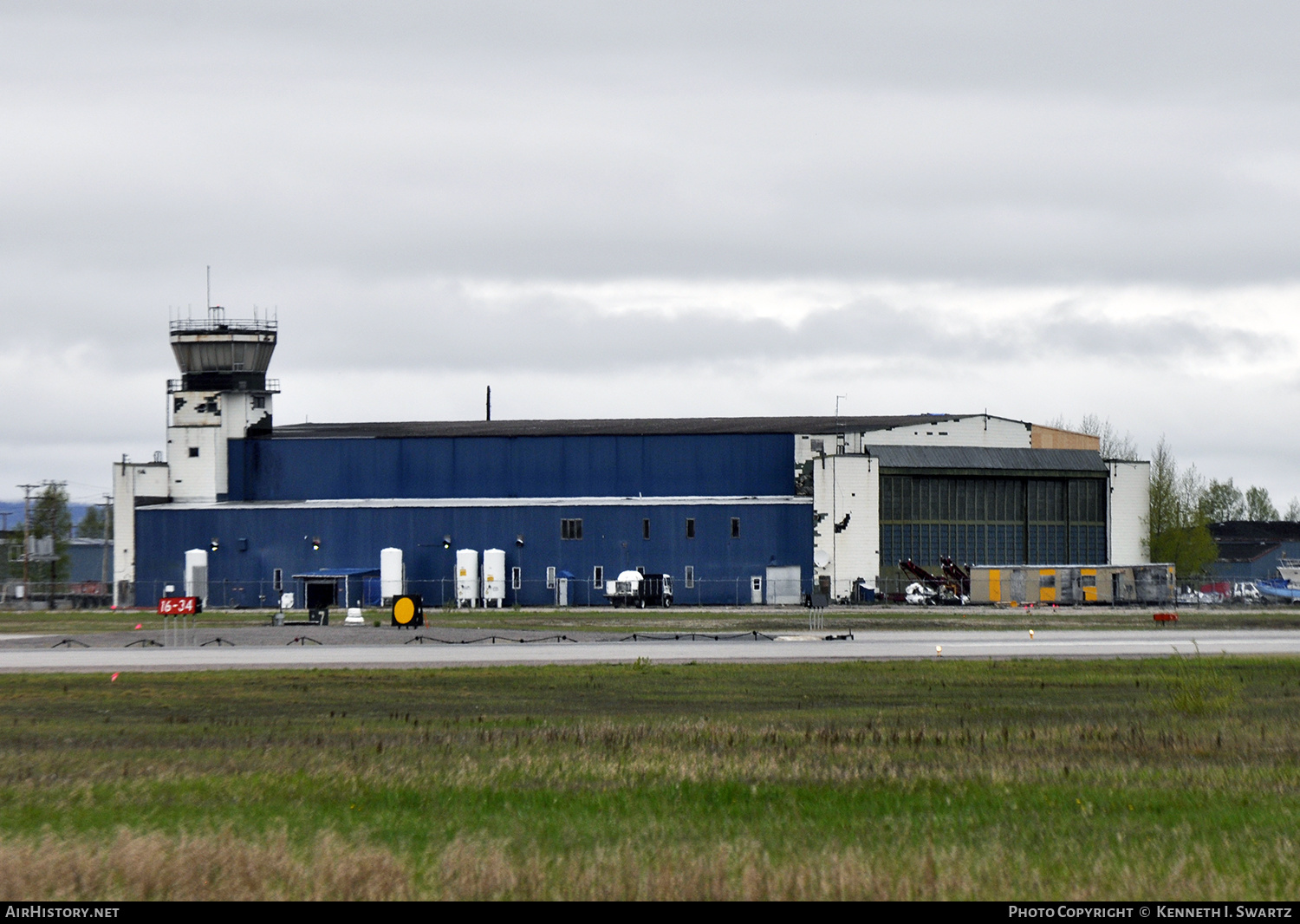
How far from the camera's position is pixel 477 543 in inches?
4365

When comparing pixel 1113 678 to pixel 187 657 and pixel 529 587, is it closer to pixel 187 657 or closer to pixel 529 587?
pixel 187 657

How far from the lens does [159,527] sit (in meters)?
113

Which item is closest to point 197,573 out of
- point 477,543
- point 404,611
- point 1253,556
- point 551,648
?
point 477,543

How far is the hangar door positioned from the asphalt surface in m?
38.6

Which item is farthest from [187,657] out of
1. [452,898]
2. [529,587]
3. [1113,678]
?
[529,587]

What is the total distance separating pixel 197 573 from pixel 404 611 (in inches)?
1776

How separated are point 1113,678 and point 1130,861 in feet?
82.8

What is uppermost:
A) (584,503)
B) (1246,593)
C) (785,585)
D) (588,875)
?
(584,503)

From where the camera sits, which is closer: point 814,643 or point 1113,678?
point 1113,678

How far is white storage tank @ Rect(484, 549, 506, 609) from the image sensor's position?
353 ft

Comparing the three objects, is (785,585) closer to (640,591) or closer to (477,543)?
(640,591)

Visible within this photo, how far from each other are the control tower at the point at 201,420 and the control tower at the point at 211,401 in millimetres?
63

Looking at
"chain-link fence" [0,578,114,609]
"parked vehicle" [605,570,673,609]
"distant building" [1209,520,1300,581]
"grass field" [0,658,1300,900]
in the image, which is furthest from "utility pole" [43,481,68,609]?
"distant building" [1209,520,1300,581]

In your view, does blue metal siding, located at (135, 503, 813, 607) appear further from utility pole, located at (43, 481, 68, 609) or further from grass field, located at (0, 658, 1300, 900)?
grass field, located at (0, 658, 1300, 900)
